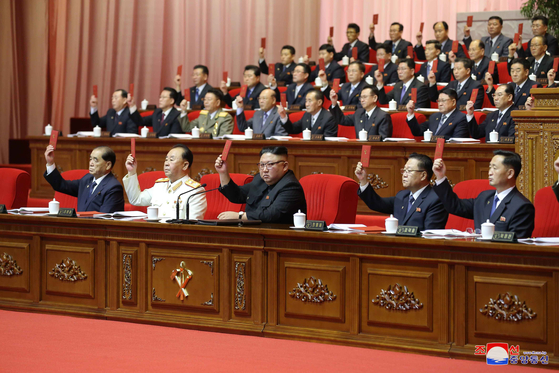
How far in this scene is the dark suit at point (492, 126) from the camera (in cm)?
572

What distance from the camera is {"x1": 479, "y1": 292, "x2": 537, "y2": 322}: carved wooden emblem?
2.78 metres

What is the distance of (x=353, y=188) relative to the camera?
13.6ft

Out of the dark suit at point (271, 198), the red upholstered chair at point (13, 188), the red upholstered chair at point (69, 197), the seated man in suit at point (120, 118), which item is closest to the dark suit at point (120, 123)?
the seated man in suit at point (120, 118)

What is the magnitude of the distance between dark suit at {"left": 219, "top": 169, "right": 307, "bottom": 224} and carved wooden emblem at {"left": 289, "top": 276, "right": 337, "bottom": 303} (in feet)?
2.31

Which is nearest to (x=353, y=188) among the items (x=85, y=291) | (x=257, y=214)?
(x=257, y=214)

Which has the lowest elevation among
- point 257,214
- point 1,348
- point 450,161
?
point 1,348

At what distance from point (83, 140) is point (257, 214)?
118 inches

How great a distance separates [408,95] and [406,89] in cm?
11

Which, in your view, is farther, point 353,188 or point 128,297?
point 353,188

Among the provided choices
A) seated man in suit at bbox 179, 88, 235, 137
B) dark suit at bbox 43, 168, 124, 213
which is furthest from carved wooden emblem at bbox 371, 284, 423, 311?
seated man in suit at bbox 179, 88, 235, 137

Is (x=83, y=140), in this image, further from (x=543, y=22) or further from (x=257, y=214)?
(x=543, y=22)

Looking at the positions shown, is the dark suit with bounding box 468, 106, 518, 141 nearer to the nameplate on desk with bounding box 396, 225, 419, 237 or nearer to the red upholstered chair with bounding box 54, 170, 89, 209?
the nameplate on desk with bounding box 396, 225, 419, 237

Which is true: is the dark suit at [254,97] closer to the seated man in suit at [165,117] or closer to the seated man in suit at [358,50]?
the seated man in suit at [165,117]

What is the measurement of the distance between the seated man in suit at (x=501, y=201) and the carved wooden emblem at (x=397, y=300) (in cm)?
59
